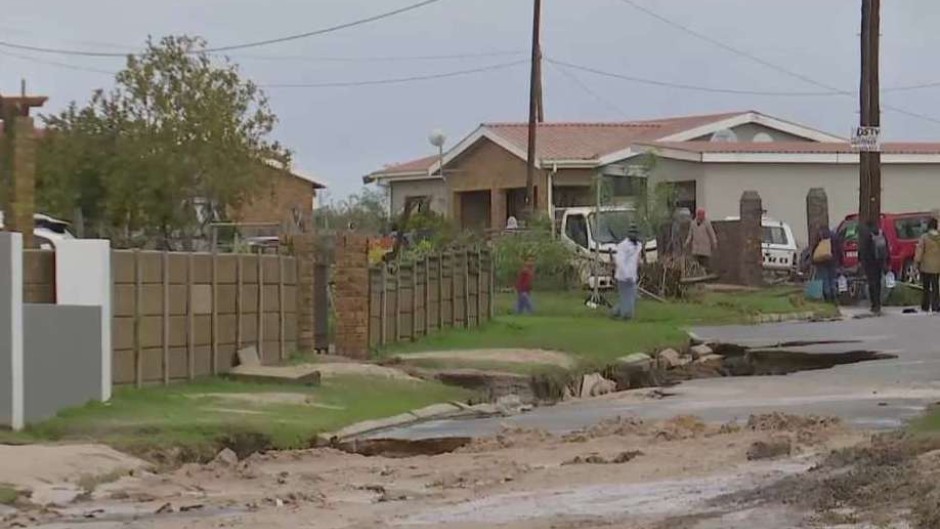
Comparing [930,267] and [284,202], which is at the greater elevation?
[284,202]

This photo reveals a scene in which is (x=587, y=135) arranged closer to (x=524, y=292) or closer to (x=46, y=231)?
(x=524, y=292)

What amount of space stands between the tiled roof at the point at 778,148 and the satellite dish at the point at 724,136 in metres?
0.51

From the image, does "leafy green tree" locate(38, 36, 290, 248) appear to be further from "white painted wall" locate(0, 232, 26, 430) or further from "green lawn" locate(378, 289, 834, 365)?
"white painted wall" locate(0, 232, 26, 430)

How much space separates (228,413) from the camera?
59.4 feet

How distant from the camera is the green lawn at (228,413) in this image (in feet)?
54.0

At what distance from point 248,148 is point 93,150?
3.63m

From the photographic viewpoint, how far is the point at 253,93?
1677 inches

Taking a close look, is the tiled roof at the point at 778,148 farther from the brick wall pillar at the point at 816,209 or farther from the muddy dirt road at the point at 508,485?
the muddy dirt road at the point at 508,485

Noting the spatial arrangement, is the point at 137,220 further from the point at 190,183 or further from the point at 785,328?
the point at 785,328

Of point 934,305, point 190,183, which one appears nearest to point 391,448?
point 934,305

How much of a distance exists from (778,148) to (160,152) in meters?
18.2

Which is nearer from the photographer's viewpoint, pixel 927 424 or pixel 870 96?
pixel 927 424

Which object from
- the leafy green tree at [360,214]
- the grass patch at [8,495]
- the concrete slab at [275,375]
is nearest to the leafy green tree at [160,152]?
the leafy green tree at [360,214]

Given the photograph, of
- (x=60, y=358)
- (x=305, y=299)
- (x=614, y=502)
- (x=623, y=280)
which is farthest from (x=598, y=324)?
(x=614, y=502)
